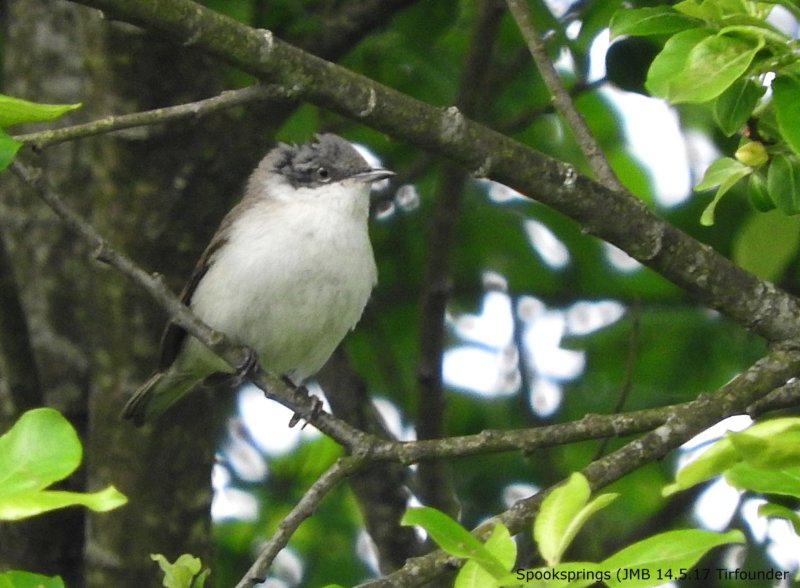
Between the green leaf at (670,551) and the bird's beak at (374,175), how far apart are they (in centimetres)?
346

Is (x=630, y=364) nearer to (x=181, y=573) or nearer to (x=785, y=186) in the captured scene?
(x=785, y=186)

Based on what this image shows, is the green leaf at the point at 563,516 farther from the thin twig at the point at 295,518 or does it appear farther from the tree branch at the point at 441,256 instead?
the tree branch at the point at 441,256

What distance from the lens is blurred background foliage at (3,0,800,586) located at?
5090 millimetres

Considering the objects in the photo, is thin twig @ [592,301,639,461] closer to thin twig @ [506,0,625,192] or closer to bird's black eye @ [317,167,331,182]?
thin twig @ [506,0,625,192]

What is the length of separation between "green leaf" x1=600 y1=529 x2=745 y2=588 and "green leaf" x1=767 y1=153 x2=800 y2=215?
3.78ft

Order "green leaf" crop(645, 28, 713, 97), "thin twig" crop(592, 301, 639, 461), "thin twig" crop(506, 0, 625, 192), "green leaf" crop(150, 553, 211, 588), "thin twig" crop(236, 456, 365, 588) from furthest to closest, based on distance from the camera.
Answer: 1. "thin twig" crop(592, 301, 639, 461)
2. "thin twig" crop(506, 0, 625, 192)
3. "thin twig" crop(236, 456, 365, 588)
4. "green leaf" crop(150, 553, 211, 588)
5. "green leaf" crop(645, 28, 713, 97)

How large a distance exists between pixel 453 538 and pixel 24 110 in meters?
1.02

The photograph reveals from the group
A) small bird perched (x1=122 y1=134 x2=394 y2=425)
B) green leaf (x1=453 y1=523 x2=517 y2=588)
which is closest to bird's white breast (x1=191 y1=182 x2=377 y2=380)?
small bird perched (x1=122 y1=134 x2=394 y2=425)

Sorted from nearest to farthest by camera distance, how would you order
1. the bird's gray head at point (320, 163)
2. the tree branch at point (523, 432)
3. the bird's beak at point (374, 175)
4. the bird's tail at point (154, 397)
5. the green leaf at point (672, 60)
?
the green leaf at point (672, 60)
the tree branch at point (523, 432)
the bird's tail at point (154, 397)
the bird's beak at point (374, 175)
the bird's gray head at point (320, 163)

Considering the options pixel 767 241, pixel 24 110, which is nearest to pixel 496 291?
pixel 767 241

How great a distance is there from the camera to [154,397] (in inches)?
Result: 196

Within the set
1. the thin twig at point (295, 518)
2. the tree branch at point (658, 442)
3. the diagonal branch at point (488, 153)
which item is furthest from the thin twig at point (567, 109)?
the thin twig at point (295, 518)

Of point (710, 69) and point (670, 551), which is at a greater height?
point (710, 69)

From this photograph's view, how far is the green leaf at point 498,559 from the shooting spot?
185cm
